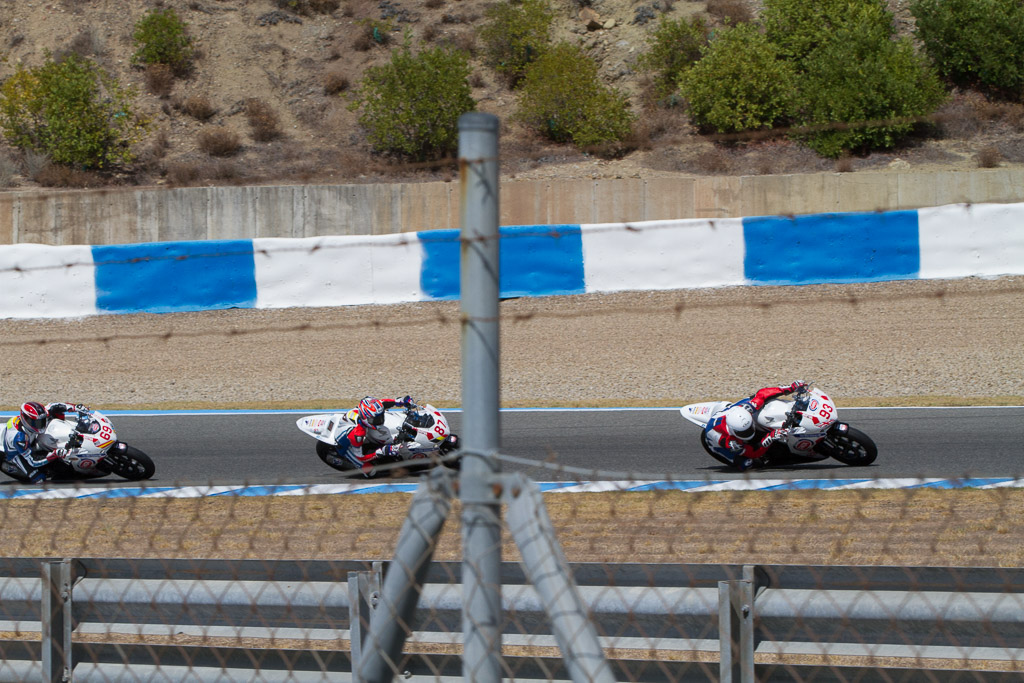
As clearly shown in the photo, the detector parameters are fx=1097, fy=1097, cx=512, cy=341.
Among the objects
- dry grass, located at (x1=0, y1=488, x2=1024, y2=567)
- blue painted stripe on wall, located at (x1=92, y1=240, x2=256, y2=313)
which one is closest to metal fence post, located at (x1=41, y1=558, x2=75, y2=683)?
dry grass, located at (x1=0, y1=488, x2=1024, y2=567)

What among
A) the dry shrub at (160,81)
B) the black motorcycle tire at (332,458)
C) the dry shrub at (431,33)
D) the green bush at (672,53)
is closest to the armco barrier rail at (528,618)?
the black motorcycle tire at (332,458)

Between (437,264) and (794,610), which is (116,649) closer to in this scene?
(794,610)

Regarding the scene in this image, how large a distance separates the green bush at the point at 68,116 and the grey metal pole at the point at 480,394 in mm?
25288

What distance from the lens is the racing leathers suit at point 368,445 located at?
30.7 ft

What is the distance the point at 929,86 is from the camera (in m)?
24.3

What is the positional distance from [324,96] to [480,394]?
93.3 ft

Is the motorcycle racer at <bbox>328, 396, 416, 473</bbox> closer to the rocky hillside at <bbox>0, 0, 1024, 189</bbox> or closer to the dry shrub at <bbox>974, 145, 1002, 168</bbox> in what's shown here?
the rocky hillside at <bbox>0, 0, 1024, 189</bbox>

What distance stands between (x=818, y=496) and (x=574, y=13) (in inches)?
972

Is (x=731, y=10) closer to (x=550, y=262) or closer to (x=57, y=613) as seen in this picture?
(x=550, y=262)

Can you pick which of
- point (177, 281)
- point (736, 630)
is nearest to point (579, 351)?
point (177, 281)

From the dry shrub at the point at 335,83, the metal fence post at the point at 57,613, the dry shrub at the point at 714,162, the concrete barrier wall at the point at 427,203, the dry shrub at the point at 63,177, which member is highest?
the dry shrub at the point at 335,83

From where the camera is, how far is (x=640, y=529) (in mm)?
7344

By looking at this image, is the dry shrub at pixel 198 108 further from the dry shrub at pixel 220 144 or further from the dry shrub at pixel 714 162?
the dry shrub at pixel 714 162

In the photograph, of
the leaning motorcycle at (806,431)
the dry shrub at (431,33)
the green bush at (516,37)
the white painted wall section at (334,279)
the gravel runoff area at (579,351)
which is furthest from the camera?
the dry shrub at (431,33)
